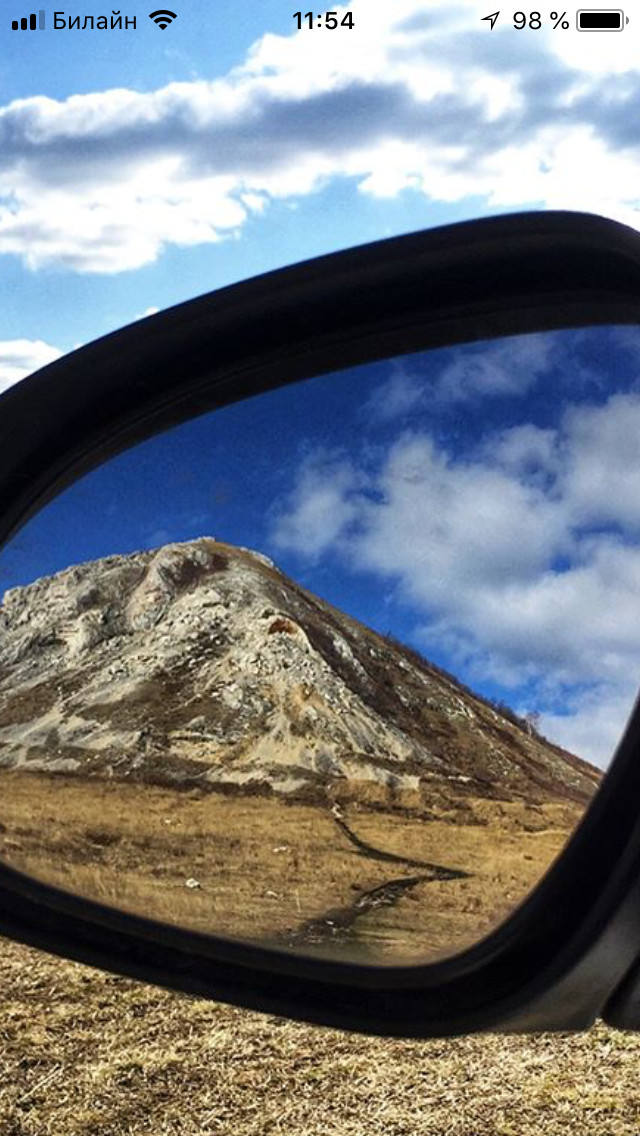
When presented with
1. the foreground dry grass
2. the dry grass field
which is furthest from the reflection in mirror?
the foreground dry grass

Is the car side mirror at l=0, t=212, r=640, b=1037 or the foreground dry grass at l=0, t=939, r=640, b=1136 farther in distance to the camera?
the foreground dry grass at l=0, t=939, r=640, b=1136

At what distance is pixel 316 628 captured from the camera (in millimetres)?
1098

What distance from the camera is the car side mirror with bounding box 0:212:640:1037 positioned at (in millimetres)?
988

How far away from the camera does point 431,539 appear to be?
1062 mm

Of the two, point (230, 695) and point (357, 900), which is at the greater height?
point (230, 695)

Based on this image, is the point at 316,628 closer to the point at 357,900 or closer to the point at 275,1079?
the point at 357,900

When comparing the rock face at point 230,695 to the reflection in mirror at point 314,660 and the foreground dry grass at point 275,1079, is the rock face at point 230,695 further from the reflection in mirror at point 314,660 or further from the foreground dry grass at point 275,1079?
the foreground dry grass at point 275,1079

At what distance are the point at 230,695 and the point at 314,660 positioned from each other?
0.09 m

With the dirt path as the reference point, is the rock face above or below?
above

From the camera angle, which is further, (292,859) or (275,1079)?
(275,1079)

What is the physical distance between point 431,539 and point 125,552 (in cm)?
25

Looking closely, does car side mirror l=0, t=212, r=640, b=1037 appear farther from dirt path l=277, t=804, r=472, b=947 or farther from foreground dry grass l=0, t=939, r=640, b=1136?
Result: foreground dry grass l=0, t=939, r=640, b=1136

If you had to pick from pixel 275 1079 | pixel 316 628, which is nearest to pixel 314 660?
pixel 316 628

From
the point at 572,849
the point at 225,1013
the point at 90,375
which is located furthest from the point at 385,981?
the point at 225,1013
